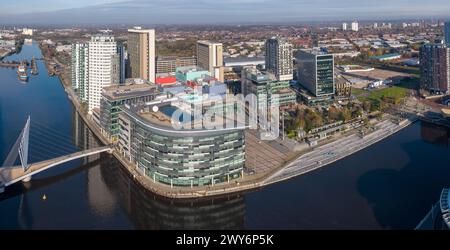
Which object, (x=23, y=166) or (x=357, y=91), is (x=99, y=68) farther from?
(x=357, y=91)

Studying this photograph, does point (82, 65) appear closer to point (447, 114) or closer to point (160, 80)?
point (160, 80)

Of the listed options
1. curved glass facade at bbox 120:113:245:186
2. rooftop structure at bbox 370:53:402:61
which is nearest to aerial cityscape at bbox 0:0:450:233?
curved glass facade at bbox 120:113:245:186

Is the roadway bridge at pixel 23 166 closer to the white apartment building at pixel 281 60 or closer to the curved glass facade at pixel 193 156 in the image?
the curved glass facade at pixel 193 156

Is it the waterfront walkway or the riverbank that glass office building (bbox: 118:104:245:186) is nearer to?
the riverbank

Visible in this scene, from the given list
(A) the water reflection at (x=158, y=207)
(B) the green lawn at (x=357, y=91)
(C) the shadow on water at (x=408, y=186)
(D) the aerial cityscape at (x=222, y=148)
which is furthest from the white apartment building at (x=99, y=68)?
(B) the green lawn at (x=357, y=91)

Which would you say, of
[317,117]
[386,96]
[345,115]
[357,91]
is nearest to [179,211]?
[317,117]

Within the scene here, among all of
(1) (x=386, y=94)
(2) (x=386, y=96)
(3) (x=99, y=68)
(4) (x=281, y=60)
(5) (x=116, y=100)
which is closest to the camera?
(5) (x=116, y=100)

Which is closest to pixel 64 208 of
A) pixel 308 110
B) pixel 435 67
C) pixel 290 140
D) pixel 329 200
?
pixel 329 200
